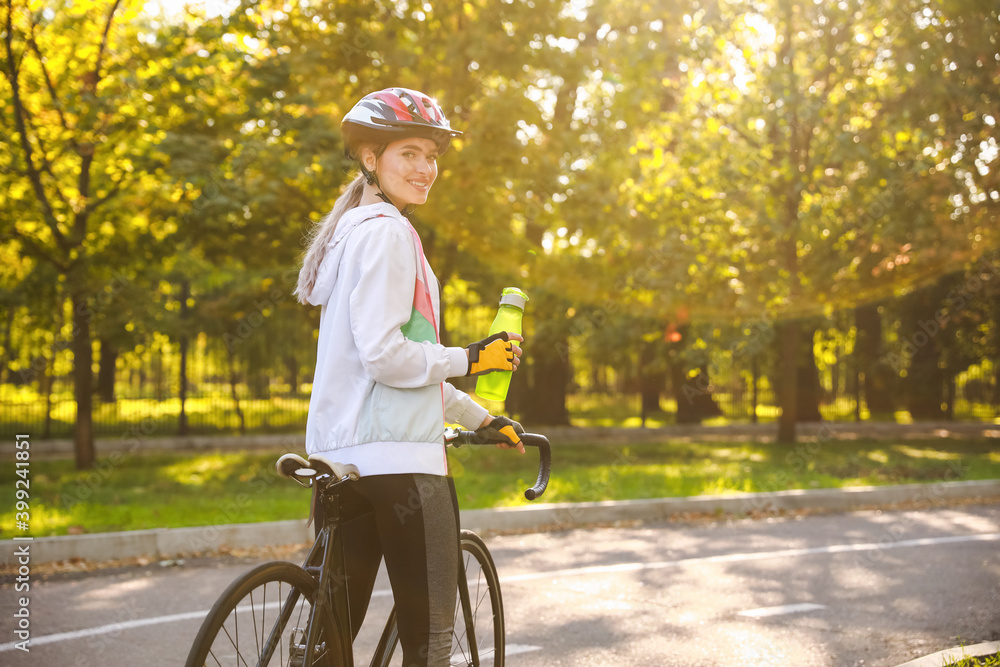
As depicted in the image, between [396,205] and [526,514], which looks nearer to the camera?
[396,205]

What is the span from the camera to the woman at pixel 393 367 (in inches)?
93.6

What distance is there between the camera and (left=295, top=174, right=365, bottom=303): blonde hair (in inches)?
102

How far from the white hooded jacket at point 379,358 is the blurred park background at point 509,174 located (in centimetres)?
916

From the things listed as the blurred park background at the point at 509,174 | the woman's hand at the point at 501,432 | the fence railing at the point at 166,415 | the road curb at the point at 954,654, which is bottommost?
the road curb at the point at 954,654

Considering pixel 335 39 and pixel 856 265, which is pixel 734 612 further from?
pixel 856 265

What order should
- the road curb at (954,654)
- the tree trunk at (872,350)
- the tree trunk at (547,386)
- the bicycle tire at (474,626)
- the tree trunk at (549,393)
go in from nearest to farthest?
the bicycle tire at (474,626) < the road curb at (954,654) < the tree trunk at (547,386) < the tree trunk at (549,393) < the tree trunk at (872,350)

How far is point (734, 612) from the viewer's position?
5.43 m

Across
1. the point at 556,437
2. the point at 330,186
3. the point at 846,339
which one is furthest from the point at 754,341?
the point at 846,339

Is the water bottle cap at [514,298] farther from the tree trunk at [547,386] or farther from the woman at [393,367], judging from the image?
the tree trunk at [547,386]

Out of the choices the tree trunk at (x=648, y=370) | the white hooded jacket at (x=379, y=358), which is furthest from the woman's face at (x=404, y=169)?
the tree trunk at (x=648, y=370)

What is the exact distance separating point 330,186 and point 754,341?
7.96 m

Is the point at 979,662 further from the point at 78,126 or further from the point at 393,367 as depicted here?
the point at 78,126

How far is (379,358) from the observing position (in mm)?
2309

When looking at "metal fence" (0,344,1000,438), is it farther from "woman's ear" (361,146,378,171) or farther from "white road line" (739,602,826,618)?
"woman's ear" (361,146,378,171)
